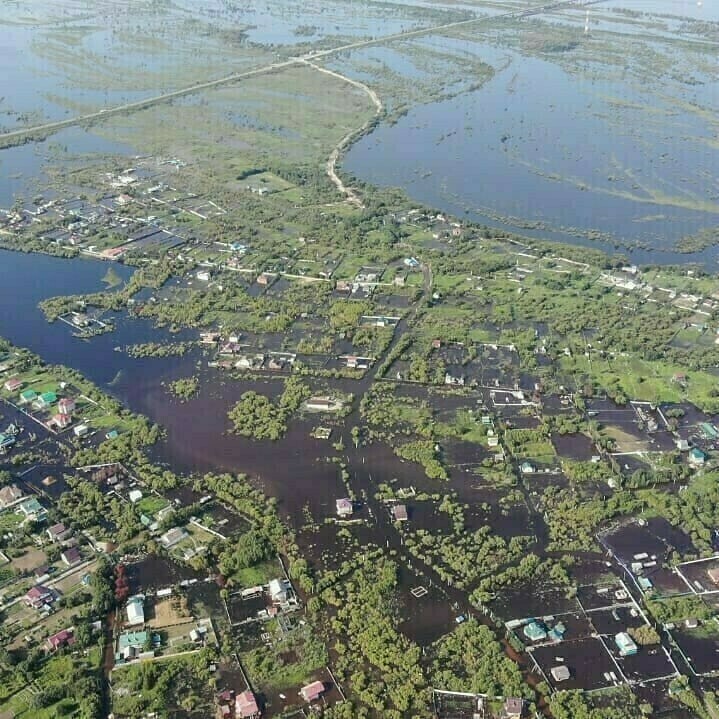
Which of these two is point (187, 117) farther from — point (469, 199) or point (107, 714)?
point (107, 714)

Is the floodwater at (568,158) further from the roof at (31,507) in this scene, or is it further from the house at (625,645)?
the roof at (31,507)

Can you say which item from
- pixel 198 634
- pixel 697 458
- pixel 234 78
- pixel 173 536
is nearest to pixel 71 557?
pixel 173 536

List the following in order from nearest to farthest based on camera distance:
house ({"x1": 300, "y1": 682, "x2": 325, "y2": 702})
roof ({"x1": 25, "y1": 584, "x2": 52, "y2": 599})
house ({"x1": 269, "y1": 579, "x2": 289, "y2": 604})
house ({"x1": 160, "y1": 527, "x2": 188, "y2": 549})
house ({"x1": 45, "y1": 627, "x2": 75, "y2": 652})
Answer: house ({"x1": 300, "y1": 682, "x2": 325, "y2": 702}), house ({"x1": 45, "y1": 627, "x2": 75, "y2": 652}), roof ({"x1": 25, "y1": 584, "x2": 52, "y2": 599}), house ({"x1": 269, "y1": 579, "x2": 289, "y2": 604}), house ({"x1": 160, "y1": 527, "x2": 188, "y2": 549})

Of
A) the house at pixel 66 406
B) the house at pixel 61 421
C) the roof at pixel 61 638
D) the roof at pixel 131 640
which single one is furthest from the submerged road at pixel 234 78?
the roof at pixel 131 640

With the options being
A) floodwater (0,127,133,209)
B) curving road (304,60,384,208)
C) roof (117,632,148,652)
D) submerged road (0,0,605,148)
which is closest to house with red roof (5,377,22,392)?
roof (117,632,148,652)

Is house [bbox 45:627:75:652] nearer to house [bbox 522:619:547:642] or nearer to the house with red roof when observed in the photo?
house [bbox 522:619:547:642]

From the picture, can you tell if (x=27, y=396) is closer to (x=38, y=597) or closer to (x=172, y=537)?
(x=172, y=537)
